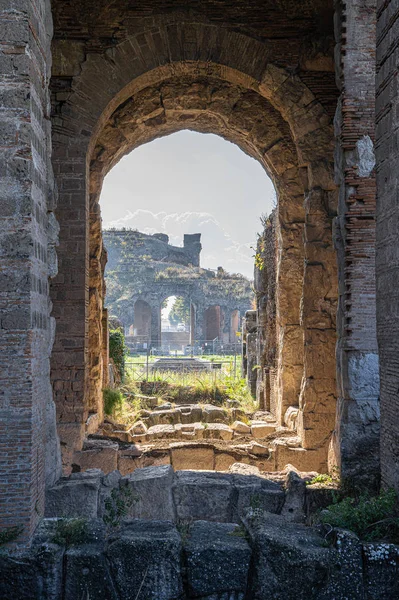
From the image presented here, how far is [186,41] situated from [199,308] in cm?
2487

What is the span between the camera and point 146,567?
360 centimetres

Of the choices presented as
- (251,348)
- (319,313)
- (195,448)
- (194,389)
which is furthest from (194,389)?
(319,313)

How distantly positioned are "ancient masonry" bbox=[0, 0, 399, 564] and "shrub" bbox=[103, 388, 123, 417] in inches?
23.0

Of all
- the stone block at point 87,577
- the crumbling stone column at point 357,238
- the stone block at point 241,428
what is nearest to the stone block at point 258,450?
the stone block at point 241,428

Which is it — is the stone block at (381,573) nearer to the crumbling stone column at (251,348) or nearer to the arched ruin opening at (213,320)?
the crumbling stone column at (251,348)

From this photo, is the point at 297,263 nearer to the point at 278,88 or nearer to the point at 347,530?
the point at 278,88

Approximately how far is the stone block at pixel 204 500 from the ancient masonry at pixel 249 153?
4.16 ft

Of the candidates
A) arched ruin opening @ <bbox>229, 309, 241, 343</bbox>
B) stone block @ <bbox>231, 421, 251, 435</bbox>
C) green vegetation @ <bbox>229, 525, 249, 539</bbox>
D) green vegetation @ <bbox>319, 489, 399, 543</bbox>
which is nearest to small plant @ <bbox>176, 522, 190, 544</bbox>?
green vegetation @ <bbox>229, 525, 249, 539</bbox>

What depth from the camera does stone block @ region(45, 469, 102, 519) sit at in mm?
4953

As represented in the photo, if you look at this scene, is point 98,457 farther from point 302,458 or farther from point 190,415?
point 190,415

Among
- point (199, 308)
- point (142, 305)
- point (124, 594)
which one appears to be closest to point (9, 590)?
point (124, 594)

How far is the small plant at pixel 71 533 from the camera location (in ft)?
12.3

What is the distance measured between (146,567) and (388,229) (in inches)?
118

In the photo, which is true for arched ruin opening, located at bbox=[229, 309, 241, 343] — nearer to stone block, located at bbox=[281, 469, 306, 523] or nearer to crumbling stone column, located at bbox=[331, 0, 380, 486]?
crumbling stone column, located at bbox=[331, 0, 380, 486]
